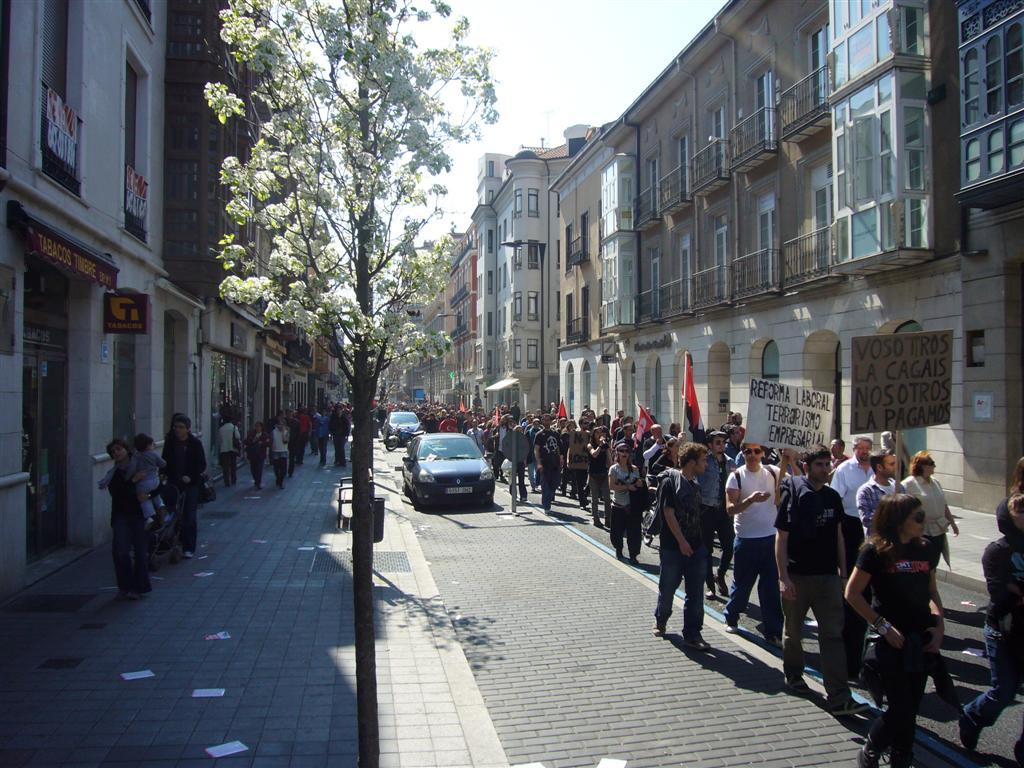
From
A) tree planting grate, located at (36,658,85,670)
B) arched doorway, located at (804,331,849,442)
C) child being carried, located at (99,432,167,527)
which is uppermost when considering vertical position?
arched doorway, located at (804,331,849,442)

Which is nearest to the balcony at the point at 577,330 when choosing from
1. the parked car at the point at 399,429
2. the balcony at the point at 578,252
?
the balcony at the point at 578,252

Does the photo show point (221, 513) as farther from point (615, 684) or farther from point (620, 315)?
point (620, 315)

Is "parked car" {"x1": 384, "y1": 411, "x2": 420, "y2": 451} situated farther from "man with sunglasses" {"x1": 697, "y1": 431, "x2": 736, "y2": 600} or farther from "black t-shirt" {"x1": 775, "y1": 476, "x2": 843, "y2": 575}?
"black t-shirt" {"x1": 775, "y1": 476, "x2": 843, "y2": 575}

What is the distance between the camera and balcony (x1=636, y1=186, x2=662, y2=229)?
1140 inches

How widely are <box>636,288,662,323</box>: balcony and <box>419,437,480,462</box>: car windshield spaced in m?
12.3

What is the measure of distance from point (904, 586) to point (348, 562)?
7.62m

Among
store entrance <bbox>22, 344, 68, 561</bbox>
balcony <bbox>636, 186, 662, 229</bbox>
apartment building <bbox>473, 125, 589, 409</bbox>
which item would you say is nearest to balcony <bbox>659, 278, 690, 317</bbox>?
balcony <bbox>636, 186, 662, 229</bbox>

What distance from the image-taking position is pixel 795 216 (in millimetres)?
19484

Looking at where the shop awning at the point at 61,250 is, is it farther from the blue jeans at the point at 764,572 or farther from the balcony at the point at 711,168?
the balcony at the point at 711,168

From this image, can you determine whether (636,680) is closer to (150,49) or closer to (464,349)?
(150,49)

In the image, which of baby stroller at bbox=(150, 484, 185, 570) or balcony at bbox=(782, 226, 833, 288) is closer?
baby stroller at bbox=(150, 484, 185, 570)

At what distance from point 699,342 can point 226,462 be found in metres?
14.4

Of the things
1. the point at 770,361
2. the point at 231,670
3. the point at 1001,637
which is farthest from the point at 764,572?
the point at 770,361

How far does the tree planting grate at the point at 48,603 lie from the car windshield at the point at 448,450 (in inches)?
371
